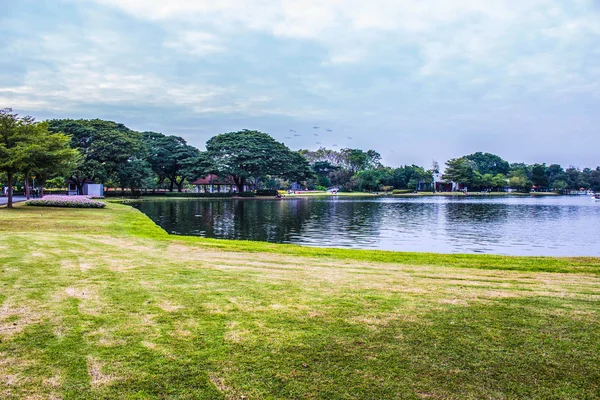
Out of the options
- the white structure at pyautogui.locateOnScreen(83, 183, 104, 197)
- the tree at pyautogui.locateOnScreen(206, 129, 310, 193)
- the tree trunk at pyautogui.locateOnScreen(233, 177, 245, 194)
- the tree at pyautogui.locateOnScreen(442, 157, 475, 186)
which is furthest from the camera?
the tree at pyautogui.locateOnScreen(442, 157, 475, 186)

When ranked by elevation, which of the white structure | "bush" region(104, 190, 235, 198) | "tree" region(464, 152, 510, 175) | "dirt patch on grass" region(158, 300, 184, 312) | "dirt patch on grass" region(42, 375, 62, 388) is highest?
"tree" region(464, 152, 510, 175)

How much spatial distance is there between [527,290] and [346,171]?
4446 inches

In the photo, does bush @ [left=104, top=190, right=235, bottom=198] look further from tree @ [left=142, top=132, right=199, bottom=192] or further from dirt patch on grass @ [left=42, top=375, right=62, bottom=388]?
dirt patch on grass @ [left=42, top=375, right=62, bottom=388]

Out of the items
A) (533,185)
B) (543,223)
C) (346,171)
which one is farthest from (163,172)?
(533,185)

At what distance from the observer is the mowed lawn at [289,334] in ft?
12.6

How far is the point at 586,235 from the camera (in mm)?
22859

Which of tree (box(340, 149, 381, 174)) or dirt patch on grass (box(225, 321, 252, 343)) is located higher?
tree (box(340, 149, 381, 174))

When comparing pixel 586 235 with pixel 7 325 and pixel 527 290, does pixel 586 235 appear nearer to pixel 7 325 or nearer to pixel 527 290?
pixel 527 290

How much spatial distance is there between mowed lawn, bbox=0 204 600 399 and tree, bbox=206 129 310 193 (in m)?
63.9

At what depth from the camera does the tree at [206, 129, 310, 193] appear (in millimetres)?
71812

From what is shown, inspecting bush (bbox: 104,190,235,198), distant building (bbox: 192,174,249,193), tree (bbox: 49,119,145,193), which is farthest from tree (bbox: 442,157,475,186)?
tree (bbox: 49,119,145,193)

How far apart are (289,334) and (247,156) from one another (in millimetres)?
68155

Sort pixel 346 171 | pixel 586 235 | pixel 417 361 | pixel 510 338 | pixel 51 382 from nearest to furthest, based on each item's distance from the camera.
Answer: pixel 51 382 → pixel 417 361 → pixel 510 338 → pixel 586 235 → pixel 346 171

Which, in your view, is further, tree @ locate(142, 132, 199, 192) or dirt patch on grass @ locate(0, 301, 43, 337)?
tree @ locate(142, 132, 199, 192)
